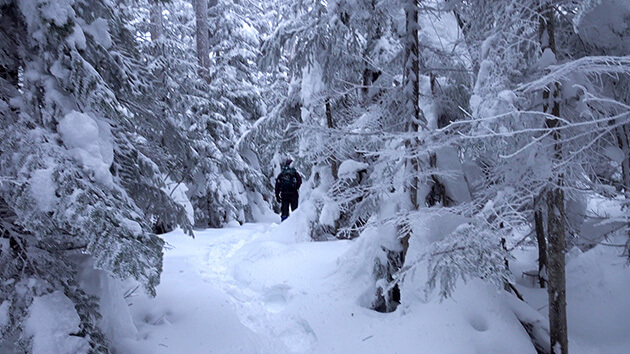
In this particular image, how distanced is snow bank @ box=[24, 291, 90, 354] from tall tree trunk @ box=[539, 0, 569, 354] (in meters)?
4.57

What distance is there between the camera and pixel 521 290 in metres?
6.33

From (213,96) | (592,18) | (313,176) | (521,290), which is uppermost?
(213,96)

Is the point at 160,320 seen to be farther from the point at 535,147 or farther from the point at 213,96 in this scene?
the point at 213,96

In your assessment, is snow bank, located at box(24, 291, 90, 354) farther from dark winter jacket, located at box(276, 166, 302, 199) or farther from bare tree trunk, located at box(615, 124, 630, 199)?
dark winter jacket, located at box(276, 166, 302, 199)

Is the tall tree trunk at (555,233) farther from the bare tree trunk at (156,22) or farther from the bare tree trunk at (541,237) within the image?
the bare tree trunk at (156,22)

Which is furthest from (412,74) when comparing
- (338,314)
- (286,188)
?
(286,188)

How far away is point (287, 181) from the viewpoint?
552 inches

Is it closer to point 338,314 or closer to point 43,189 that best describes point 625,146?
point 338,314

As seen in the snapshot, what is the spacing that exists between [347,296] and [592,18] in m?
4.67

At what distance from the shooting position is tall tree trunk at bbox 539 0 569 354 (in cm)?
426

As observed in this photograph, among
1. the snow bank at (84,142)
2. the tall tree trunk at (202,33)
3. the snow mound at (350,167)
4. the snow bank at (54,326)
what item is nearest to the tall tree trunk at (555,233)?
the snow mound at (350,167)

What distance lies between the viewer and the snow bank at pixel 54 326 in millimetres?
3164

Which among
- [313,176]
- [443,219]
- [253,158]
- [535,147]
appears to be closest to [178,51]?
[313,176]

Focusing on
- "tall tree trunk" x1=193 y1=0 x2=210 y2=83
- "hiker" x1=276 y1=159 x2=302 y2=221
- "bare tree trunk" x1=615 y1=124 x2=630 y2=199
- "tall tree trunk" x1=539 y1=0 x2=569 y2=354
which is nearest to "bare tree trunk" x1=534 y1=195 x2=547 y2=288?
"tall tree trunk" x1=539 y1=0 x2=569 y2=354
